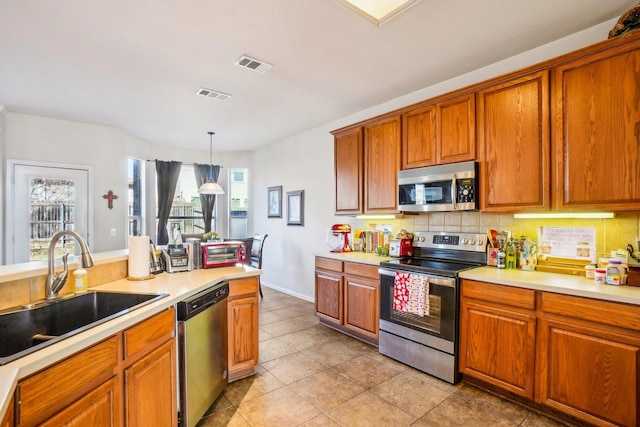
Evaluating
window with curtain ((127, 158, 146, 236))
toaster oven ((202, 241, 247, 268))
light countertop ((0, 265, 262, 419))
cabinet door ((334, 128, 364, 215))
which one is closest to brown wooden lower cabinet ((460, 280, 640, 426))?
cabinet door ((334, 128, 364, 215))

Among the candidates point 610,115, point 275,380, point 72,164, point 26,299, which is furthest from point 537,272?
point 72,164

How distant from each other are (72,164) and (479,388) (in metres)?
5.51

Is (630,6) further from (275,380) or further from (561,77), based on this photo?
(275,380)

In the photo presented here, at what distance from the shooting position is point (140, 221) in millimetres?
5621

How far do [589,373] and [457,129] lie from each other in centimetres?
200

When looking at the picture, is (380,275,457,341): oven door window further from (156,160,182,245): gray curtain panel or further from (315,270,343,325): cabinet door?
(156,160,182,245): gray curtain panel

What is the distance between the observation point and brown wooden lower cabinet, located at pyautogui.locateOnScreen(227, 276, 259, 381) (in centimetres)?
249

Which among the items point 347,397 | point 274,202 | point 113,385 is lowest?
point 347,397

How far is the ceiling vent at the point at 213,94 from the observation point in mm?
3418

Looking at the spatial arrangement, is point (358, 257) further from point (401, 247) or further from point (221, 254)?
point (221, 254)

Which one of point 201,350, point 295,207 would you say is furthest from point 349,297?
point 295,207

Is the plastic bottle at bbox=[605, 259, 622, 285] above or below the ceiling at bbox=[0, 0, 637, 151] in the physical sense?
below

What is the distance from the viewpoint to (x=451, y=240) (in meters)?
3.07

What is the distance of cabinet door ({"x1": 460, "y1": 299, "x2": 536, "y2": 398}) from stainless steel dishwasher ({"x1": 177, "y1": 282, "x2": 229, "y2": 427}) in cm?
187
